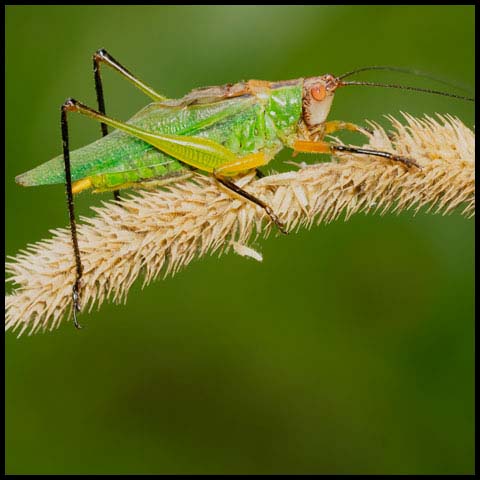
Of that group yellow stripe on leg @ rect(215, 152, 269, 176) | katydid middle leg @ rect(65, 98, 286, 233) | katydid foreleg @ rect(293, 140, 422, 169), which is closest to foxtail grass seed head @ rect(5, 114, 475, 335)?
katydid foreleg @ rect(293, 140, 422, 169)

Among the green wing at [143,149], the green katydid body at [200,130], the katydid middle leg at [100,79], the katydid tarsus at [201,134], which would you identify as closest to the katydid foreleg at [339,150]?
the katydid tarsus at [201,134]

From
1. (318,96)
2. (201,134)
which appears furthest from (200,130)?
(318,96)

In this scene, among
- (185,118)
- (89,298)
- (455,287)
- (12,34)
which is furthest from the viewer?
(12,34)

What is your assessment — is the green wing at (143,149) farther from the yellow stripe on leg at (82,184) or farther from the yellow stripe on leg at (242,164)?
the yellow stripe on leg at (242,164)

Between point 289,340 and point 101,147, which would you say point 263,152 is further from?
point 289,340

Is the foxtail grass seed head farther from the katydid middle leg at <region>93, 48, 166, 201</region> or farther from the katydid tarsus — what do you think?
the katydid middle leg at <region>93, 48, 166, 201</region>

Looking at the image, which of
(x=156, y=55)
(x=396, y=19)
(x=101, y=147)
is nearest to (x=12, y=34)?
(x=156, y=55)

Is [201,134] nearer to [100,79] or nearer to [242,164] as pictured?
[242,164]
